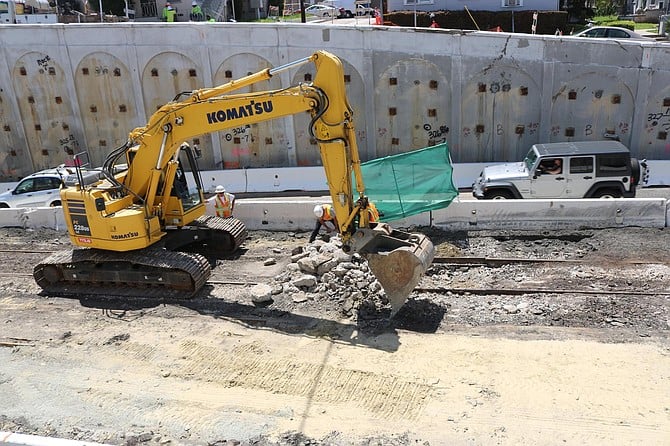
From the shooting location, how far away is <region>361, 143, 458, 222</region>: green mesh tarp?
13359 mm

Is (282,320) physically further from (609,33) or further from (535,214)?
(609,33)

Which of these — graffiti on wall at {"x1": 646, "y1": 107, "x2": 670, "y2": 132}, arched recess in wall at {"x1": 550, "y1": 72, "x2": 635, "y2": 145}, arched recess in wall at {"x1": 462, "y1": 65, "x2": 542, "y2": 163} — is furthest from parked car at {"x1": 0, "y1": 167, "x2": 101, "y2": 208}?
graffiti on wall at {"x1": 646, "y1": 107, "x2": 670, "y2": 132}

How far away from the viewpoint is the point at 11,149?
78.7 ft

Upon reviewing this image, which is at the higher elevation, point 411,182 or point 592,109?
point 592,109

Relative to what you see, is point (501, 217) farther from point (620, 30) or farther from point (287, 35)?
point (620, 30)

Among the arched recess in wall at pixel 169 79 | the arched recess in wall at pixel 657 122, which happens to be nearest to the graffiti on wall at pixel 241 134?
the arched recess in wall at pixel 169 79

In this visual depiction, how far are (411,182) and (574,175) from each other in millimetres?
4459

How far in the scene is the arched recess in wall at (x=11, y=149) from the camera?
77.6ft

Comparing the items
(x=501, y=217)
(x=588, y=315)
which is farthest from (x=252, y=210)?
(x=588, y=315)

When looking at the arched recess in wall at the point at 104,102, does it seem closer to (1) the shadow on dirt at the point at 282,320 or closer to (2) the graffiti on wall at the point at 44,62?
(2) the graffiti on wall at the point at 44,62

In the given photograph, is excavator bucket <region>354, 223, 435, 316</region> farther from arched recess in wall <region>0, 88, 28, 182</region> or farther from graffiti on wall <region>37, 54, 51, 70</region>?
arched recess in wall <region>0, 88, 28, 182</region>

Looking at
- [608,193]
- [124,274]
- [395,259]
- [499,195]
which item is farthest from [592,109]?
[124,274]

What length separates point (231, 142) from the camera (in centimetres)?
2250

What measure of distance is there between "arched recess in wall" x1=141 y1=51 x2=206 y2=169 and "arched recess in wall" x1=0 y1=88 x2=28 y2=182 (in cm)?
570
